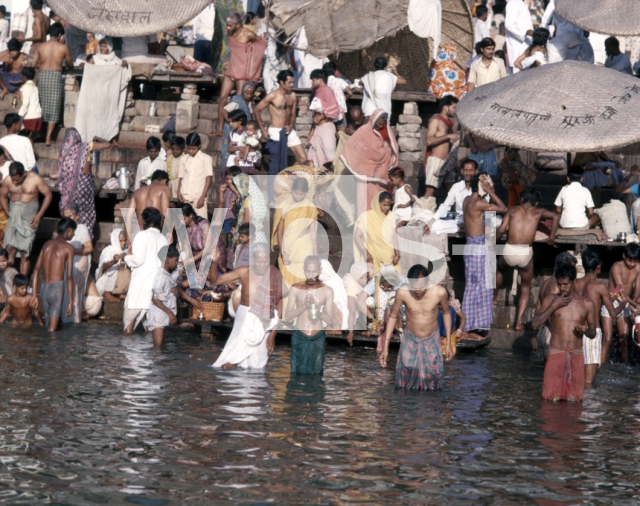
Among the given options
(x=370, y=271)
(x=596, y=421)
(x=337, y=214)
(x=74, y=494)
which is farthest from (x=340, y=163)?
(x=74, y=494)

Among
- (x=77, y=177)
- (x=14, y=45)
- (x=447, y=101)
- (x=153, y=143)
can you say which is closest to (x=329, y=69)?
(x=447, y=101)

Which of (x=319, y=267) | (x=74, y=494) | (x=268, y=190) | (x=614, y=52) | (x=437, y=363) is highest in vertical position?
(x=614, y=52)

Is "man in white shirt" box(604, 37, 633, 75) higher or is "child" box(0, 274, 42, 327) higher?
"man in white shirt" box(604, 37, 633, 75)

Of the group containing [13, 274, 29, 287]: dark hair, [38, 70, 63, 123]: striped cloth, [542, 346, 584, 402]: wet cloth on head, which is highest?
[38, 70, 63, 123]: striped cloth

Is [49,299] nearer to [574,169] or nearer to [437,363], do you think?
[437,363]

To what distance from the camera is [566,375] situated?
1035cm

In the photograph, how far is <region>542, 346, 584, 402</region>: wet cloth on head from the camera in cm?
1034

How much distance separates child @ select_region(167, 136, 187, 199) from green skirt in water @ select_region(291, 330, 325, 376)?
436cm

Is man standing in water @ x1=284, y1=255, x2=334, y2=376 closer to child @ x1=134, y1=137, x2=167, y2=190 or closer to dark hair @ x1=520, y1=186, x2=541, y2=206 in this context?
dark hair @ x1=520, y1=186, x2=541, y2=206

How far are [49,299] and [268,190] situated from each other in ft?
10.1

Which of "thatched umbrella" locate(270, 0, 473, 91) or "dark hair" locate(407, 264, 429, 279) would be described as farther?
"thatched umbrella" locate(270, 0, 473, 91)

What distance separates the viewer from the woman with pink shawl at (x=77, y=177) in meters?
14.8

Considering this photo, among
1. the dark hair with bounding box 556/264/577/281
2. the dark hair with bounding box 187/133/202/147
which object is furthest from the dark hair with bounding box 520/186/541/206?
the dark hair with bounding box 187/133/202/147

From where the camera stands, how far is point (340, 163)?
567 inches
